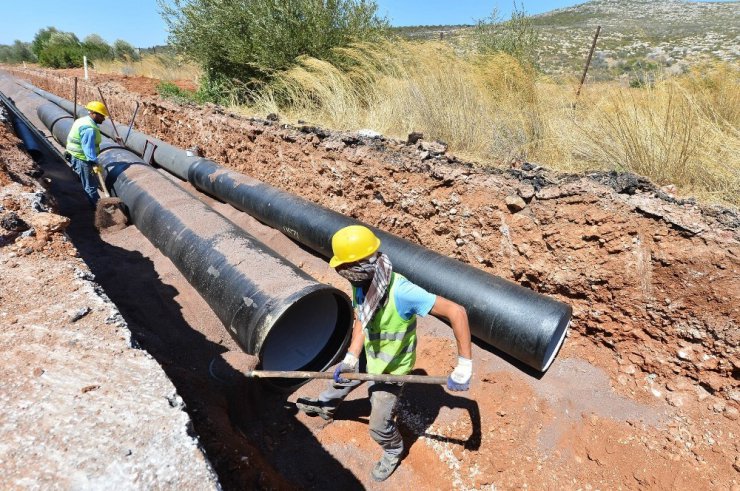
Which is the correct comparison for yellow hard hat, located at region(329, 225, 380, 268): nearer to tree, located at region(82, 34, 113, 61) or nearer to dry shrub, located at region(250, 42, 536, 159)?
dry shrub, located at region(250, 42, 536, 159)

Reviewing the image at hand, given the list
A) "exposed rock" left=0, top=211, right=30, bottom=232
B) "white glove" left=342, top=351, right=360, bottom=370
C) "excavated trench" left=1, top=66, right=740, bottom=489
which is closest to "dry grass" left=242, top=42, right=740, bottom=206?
"excavated trench" left=1, top=66, right=740, bottom=489

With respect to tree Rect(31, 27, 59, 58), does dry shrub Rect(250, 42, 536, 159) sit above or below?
below

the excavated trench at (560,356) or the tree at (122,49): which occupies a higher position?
the tree at (122,49)

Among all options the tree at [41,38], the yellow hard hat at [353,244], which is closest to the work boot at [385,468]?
the yellow hard hat at [353,244]

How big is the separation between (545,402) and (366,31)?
339 inches

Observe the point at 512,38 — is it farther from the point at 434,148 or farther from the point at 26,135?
the point at 26,135

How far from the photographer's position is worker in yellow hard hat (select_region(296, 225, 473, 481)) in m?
2.18

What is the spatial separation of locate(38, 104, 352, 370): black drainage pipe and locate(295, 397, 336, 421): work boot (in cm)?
41

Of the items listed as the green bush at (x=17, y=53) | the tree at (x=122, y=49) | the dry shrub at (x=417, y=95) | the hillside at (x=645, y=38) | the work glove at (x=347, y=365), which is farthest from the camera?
the green bush at (x=17, y=53)

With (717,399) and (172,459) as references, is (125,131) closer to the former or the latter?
(172,459)

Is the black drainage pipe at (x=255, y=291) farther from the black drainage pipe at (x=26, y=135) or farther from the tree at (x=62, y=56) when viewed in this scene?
the tree at (x=62, y=56)

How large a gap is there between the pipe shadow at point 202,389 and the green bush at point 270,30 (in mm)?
5503

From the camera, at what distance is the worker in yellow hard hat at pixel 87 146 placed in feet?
19.8

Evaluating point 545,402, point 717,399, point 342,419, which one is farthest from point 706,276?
point 342,419
